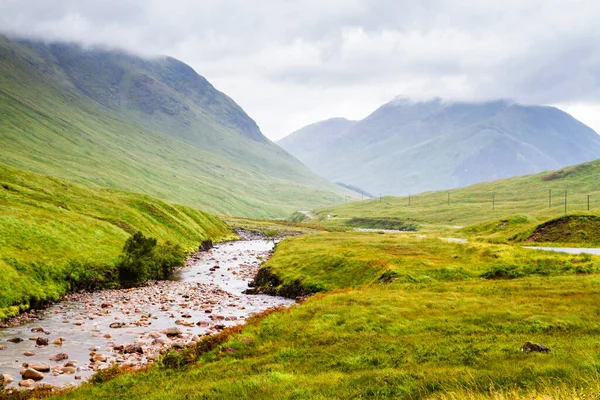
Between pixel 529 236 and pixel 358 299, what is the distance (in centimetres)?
6316

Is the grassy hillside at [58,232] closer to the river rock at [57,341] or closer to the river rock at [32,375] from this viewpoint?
the river rock at [57,341]

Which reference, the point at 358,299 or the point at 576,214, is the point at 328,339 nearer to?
the point at 358,299

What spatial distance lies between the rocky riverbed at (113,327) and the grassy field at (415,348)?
7473 mm

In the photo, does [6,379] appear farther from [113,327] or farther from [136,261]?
[136,261]

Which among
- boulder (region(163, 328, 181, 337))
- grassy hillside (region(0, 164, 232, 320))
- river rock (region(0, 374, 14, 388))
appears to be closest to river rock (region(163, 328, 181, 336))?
Result: boulder (region(163, 328, 181, 337))

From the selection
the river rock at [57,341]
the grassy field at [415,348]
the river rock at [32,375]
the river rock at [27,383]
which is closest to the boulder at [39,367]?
the river rock at [32,375]

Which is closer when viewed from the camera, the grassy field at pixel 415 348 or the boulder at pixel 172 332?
the grassy field at pixel 415 348

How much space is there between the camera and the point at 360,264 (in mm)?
57156

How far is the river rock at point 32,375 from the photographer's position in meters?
25.5

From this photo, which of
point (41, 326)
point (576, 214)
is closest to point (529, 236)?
point (576, 214)

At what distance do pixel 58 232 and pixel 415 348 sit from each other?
5791cm

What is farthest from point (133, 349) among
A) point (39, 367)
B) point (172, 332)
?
point (39, 367)

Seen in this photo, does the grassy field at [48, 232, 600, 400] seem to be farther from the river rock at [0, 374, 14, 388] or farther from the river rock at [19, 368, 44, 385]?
the river rock at [19, 368, 44, 385]

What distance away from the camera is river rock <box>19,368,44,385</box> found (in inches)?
1003
